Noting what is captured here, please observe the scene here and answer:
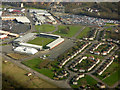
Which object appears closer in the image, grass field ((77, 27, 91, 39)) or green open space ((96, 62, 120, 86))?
green open space ((96, 62, 120, 86))

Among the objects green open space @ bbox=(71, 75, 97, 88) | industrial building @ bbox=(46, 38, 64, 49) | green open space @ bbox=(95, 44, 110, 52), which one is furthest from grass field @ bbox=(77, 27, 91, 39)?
green open space @ bbox=(71, 75, 97, 88)

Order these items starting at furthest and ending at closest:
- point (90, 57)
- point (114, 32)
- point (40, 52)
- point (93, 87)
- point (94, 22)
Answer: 1. point (94, 22)
2. point (114, 32)
3. point (40, 52)
4. point (90, 57)
5. point (93, 87)

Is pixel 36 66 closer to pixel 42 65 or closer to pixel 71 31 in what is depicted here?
pixel 42 65

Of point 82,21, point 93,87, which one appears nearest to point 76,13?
point 82,21

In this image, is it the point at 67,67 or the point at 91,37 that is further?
the point at 91,37

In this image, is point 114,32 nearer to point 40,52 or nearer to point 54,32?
point 54,32

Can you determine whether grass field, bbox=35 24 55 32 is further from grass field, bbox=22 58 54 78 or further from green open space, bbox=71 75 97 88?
green open space, bbox=71 75 97 88

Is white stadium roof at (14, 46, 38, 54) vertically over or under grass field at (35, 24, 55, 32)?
under

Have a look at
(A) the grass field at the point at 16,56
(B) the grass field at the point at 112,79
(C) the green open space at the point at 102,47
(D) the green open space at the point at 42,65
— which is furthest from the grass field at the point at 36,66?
(C) the green open space at the point at 102,47

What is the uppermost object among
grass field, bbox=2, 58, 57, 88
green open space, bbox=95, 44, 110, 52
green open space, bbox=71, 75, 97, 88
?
green open space, bbox=95, 44, 110, 52
